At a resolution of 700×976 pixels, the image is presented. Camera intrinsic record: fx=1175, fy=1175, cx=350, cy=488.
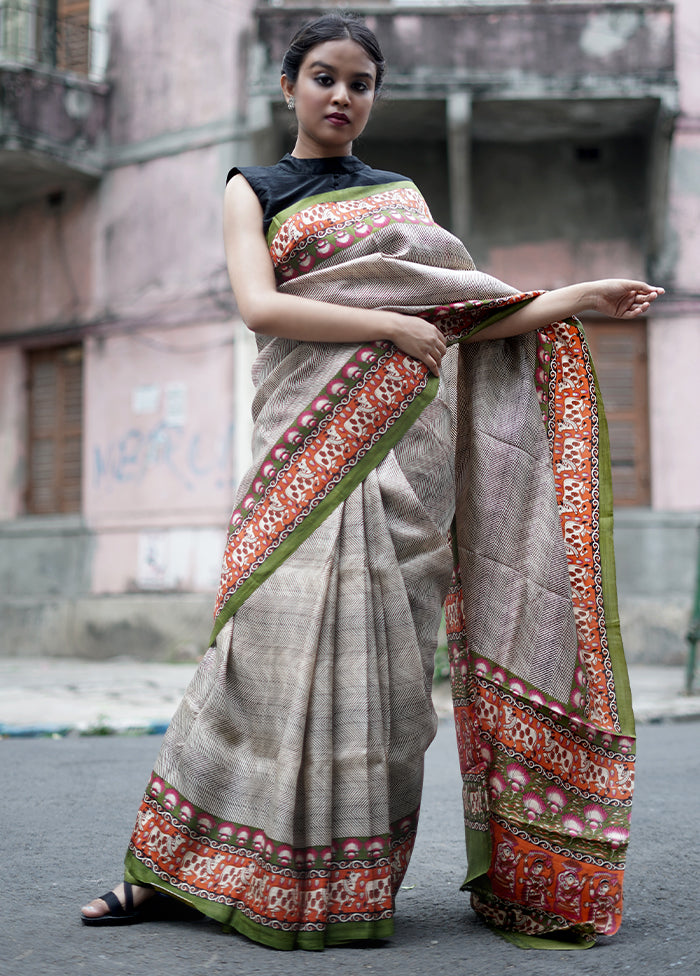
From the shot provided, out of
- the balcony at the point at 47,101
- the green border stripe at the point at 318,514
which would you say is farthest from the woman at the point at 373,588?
the balcony at the point at 47,101

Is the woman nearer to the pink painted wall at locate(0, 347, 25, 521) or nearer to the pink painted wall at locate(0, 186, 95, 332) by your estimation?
the pink painted wall at locate(0, 186, 95, 332)

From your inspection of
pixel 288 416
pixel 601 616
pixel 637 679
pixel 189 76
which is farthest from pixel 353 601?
pixel 189 76

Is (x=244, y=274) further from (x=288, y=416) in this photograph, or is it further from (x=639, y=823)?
(x=639, y=823)

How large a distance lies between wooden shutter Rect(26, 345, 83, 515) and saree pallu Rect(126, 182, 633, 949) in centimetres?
1006

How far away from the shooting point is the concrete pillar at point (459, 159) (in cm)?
1054

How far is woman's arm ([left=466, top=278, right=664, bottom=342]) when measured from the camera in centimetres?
254

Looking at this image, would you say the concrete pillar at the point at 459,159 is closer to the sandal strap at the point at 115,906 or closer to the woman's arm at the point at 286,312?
the woman's arm at the point at 286,312

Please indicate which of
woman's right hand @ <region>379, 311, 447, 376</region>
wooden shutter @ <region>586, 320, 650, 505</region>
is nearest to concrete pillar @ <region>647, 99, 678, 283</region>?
wooden shutter @ <region>586, 320, 650, 505</region>

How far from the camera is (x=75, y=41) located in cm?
1224

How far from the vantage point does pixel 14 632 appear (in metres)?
12.0

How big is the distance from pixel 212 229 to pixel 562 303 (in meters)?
9.21

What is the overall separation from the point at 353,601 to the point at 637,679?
7.43 meters

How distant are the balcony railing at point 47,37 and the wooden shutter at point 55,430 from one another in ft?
9.69

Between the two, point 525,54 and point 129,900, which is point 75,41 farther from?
point 129,900
